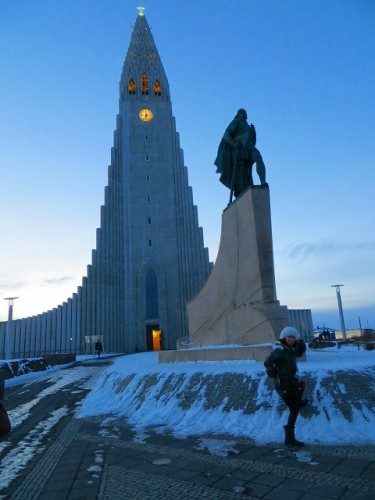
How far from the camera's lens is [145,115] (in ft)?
144

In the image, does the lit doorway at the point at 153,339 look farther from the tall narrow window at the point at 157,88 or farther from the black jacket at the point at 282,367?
the black jacket at the point at 282,367

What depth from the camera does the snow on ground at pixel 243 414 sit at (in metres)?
5.18

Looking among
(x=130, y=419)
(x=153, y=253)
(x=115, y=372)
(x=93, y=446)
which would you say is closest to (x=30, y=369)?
(x=115, y=372)

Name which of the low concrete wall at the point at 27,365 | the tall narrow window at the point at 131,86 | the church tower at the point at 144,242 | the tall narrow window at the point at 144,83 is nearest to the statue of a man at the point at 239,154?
the low concrete wall at the point at 27,365

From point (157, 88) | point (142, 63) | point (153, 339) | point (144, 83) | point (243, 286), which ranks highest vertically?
point (142, 63)

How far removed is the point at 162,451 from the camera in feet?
16.4

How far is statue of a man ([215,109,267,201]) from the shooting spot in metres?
12.0

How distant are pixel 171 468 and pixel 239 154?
32.1ft

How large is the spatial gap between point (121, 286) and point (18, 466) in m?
35.0

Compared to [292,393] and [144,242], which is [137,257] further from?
[292,393]

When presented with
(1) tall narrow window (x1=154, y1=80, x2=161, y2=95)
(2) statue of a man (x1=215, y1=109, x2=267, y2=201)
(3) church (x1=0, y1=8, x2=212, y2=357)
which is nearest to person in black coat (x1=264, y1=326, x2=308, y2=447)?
(2) statue of a man (x1=215, y1=109, x2=267, y2=201)

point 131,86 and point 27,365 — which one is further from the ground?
point 131,86

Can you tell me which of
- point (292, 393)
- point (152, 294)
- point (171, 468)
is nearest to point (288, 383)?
point (292, 393)

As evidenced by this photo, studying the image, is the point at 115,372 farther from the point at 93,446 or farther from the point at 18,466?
the point at 18,466
